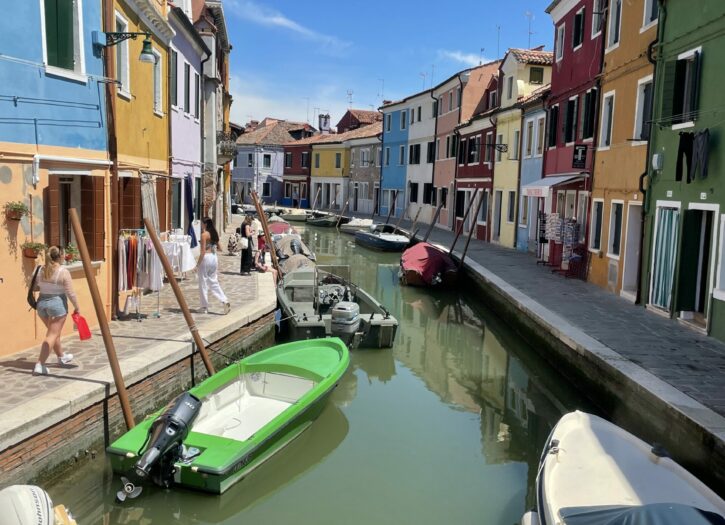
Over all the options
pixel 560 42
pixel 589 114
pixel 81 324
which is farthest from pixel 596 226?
pixel 81 324

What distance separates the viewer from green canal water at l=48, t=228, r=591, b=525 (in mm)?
6672

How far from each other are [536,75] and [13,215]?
21695 millimetres

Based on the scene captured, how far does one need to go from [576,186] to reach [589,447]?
13160 millimetres

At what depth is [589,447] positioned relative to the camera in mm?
6391

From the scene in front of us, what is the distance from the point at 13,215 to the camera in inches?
308

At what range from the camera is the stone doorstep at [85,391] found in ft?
19.6

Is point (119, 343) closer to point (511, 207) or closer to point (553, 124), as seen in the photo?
point (553, 124)

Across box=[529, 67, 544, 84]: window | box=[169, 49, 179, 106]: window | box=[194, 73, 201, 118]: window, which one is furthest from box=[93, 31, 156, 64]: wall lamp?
box=[529, 67, 544, 84]: window

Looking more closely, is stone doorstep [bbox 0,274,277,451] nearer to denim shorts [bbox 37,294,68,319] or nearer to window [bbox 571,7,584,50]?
denim shorts [bbox 37,294,68,319]

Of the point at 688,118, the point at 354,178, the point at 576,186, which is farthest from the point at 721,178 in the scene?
the point at 354,178

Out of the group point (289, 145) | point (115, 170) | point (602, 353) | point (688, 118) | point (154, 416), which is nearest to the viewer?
point (154, 416)

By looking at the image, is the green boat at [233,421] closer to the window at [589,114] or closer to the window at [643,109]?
the window at [643,109]

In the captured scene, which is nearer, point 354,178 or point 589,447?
point 589,447

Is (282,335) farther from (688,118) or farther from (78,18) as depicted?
(688,118)
